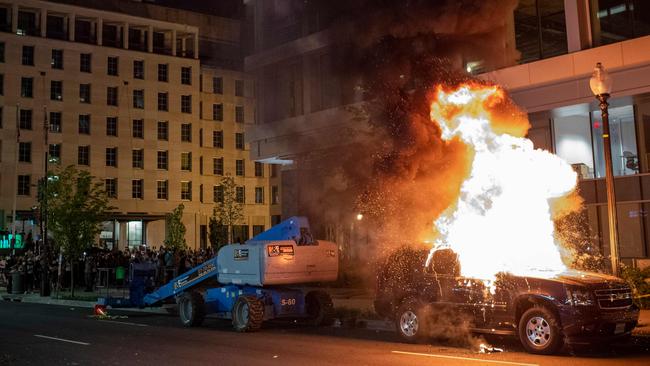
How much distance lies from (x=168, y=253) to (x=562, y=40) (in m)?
17.6

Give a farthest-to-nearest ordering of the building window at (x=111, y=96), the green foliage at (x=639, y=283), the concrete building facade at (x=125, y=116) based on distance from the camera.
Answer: the building window at (x=111, y=96), the concrete building facade at (x=125, y=116), the green foliage at (x=639, y=283)

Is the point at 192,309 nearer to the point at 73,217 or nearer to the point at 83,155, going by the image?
the point at 73,217

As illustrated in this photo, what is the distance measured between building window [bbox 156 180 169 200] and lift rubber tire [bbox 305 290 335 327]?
4674 centimetres

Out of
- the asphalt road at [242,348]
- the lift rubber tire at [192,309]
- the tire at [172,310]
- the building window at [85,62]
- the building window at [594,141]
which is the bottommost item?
the asphalt road at [242,348]

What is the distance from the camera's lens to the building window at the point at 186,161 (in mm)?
60812

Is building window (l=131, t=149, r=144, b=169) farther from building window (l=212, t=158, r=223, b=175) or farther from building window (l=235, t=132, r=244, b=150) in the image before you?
building window (l=235, t=132, r=244, b=150)

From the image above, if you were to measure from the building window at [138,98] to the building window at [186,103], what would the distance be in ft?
12.8

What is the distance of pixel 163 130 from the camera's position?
197 ft

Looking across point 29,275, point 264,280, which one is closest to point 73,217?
point 29,275

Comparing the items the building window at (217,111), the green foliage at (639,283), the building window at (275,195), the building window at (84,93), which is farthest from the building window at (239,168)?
the green foliage at (639,283)

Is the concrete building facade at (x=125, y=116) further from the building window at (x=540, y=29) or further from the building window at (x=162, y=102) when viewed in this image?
the building window at (x=540, y=29)

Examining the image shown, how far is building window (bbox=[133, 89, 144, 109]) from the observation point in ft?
193

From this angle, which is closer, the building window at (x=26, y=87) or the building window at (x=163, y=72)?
the building window at (x=26, y=87)

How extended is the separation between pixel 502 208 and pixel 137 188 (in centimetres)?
5081
